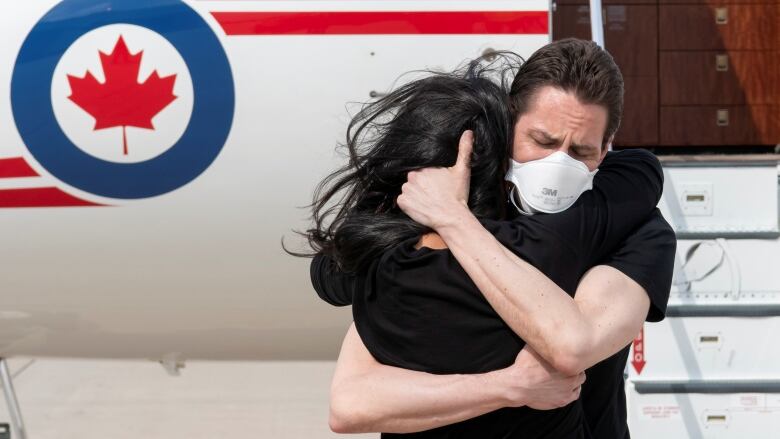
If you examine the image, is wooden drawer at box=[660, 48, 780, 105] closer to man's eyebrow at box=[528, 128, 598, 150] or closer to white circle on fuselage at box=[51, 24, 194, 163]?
white circle on fuselage at box=[51, 24, 194, 163]

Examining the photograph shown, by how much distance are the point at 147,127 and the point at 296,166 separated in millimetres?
521

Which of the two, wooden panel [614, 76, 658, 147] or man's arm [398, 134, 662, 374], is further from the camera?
wooden panel [614, 76, 658, 147]

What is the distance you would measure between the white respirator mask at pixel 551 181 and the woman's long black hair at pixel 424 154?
2.2 inches

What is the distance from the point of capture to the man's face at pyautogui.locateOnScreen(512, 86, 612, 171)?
5.37 feet

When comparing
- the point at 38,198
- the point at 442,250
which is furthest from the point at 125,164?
the point at 442,250

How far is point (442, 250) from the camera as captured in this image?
5.36 feet

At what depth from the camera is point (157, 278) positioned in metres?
3.72

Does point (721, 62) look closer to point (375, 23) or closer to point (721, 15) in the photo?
point (721, 15)

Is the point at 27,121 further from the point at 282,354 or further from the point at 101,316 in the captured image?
the point at 282,354

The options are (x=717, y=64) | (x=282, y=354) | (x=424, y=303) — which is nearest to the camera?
(x=424, y=303)

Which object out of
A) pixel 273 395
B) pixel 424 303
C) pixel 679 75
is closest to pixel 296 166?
pixel 424 303

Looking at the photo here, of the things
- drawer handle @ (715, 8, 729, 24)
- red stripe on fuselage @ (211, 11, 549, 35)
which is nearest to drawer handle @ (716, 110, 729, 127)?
drawer handle @ (715, 8, 729, 24)

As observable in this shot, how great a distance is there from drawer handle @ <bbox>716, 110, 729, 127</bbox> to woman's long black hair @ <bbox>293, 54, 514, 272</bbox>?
4630mm

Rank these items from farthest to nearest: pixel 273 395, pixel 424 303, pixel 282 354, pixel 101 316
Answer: pixel 273 395, pixel 282 354, pixel 101 316, pixel 424 303
